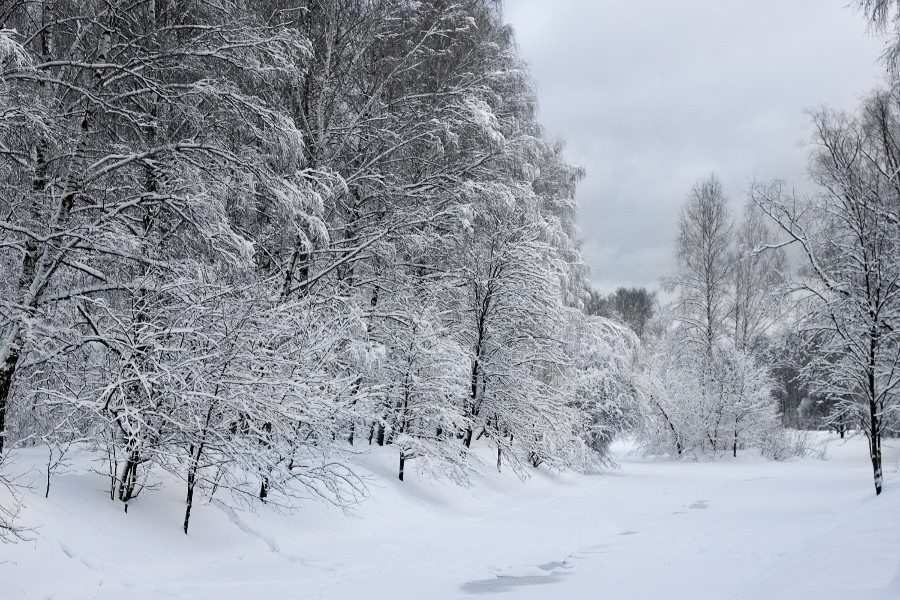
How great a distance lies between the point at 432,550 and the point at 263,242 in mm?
4901

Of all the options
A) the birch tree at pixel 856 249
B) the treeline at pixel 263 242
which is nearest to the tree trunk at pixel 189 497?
the treeline at pixel 263 242

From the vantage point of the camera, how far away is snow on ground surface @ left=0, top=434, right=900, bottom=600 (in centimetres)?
510

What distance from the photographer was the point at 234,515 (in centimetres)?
765

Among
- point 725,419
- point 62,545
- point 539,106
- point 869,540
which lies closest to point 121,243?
point 62,545

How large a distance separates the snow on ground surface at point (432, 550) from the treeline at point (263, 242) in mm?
520

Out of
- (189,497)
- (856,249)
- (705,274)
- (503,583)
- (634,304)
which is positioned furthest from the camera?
(634,304)

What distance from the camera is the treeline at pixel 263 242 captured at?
6395 mm

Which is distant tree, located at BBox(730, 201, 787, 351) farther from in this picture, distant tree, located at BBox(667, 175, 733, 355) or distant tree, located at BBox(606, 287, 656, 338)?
distant tree, located at BBox(606, 287, 656, 338)

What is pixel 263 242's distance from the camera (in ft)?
31.4

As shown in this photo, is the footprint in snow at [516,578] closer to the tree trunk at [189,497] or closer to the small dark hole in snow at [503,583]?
the small dark hole in snow at [503,583]

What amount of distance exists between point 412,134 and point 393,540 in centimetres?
656

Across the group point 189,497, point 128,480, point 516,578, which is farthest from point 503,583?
point 128,480

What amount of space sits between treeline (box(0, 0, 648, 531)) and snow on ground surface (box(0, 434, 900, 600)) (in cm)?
52

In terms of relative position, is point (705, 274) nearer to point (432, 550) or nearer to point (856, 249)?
point (856, 249)
